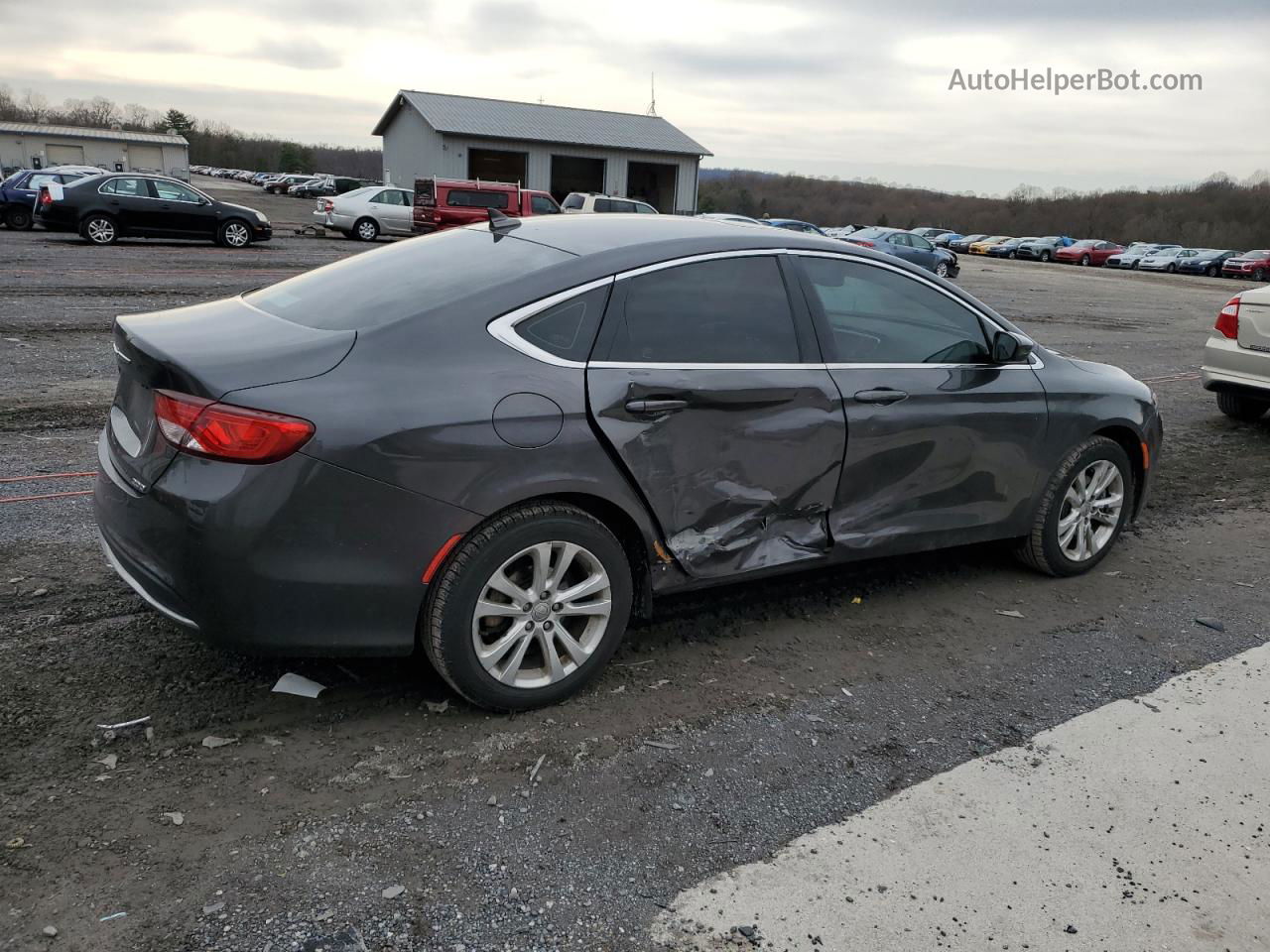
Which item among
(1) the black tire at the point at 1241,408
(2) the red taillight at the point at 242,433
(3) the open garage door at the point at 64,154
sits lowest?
(1) the black tire at the point at 1241,408

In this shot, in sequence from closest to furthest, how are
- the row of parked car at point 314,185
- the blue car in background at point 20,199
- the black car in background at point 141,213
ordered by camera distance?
1. the black car in background at point 141,213
2. the blue car in background at point 20,199
3. the row of parked car at point 314,185

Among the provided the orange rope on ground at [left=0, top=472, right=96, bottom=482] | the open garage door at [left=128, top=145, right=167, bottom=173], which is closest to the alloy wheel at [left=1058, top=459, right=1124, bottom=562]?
the orange rope on ground at [left=0, top=472, right=96, bottom=482]

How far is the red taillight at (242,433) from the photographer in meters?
2.92

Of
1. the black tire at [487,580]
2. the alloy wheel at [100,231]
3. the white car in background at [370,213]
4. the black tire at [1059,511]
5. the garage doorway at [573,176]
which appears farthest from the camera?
the garage doorway at [573,176]

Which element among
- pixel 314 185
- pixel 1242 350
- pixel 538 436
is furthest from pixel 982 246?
pixel 538 436

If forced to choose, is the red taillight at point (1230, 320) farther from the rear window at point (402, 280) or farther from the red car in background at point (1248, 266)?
the red car in background at point (1248, 266)

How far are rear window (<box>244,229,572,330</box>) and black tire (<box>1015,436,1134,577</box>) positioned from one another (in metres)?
2.75

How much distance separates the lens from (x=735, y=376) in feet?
12.2

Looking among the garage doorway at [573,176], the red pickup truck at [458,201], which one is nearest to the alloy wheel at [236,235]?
the red pickup truck at [458,201]

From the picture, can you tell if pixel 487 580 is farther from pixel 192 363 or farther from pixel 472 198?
pixel 472 198

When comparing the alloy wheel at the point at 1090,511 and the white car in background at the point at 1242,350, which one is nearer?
the alloy wheel at the point at 1090,511

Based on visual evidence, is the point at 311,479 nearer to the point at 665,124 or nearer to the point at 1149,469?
the point at 1149,469

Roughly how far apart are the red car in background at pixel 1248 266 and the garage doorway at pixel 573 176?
3033 centimetres

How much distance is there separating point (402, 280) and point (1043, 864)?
2864mm
